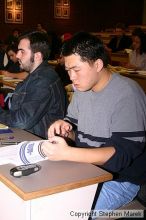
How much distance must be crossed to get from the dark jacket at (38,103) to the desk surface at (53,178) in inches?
30.0

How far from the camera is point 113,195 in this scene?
1727 mm

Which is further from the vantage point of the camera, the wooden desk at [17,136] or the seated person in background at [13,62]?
the seated person in background at [13,62]

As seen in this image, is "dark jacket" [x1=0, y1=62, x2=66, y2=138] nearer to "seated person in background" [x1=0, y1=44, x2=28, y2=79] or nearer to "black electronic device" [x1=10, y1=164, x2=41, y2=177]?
"black electronic device" [x1=10, y1=164, x2=41, y2=177]

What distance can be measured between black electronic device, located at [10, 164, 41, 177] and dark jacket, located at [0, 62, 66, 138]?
824 mm

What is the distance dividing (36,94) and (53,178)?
103 cm

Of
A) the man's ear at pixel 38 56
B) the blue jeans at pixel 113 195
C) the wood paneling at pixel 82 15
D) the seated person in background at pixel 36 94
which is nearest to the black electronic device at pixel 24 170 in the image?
the blue jeans at pixel 113 195

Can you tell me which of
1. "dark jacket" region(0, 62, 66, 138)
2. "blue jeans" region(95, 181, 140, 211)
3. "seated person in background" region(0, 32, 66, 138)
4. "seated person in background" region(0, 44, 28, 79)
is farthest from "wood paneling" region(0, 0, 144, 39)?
"blue jeans" region(95, 181, 140, 211)

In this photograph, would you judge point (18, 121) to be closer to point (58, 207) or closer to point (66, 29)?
point (58, 207)

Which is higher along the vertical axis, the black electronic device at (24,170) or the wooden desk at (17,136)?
the black electronic device at (24,170)

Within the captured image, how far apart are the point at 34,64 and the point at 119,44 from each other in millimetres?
6275

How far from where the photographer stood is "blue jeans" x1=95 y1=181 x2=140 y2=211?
1709 millimetres

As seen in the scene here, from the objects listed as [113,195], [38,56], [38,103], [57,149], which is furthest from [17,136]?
[38,56]

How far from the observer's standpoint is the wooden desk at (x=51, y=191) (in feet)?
4.22

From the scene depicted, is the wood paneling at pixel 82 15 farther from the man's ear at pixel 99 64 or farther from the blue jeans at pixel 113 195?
the blue jeans at pixel 113 195
